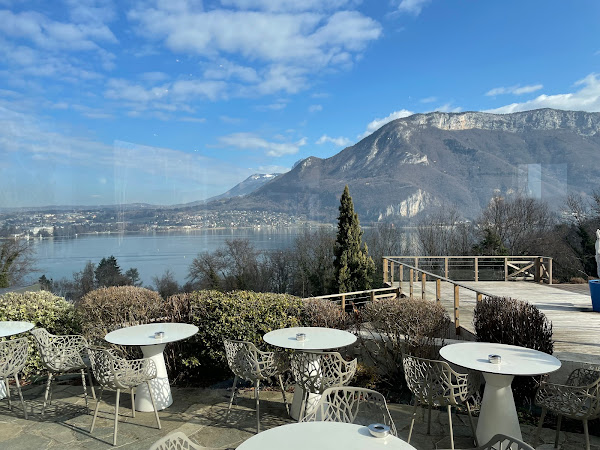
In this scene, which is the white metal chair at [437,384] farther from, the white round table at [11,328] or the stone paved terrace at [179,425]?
the white round table at [11,328]

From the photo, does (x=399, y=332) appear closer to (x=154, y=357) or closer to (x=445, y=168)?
(x=154, y=357)

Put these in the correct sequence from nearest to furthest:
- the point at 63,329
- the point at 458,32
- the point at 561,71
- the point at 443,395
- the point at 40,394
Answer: the point at 443,395
the point at 40,394
the point at 63,329
the point at 458,32
the point at 561,71

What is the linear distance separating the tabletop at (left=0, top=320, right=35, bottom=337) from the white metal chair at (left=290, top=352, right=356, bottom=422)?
3037 millimetres

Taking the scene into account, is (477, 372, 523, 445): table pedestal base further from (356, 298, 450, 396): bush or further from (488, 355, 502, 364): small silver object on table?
(356, 298, 450, 396): bush

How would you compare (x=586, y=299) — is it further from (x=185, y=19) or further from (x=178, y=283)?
(x=178, y=283)

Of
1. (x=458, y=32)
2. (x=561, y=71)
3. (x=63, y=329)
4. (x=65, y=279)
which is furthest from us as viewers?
(x=65, y=279)

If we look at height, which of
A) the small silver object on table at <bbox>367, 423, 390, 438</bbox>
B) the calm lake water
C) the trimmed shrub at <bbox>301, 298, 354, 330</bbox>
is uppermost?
the small silver object on table at <bbox>367, 423, 390, 438</bbox>

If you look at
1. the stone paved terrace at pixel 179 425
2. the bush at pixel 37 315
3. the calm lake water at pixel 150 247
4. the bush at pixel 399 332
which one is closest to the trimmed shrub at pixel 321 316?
the bush at pixel 399 332

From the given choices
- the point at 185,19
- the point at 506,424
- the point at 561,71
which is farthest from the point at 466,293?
the point at 561,71

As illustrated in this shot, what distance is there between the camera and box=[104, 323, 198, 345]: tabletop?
3586 millimetres

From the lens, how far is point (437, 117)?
5209 cm

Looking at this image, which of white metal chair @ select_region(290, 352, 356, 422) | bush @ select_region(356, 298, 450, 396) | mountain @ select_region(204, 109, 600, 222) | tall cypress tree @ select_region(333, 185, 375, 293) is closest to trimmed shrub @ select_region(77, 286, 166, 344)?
white metal chair @ select_region(290, 352, 356, 422)

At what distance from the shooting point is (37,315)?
4895mm

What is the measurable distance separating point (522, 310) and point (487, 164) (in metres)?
40.5
